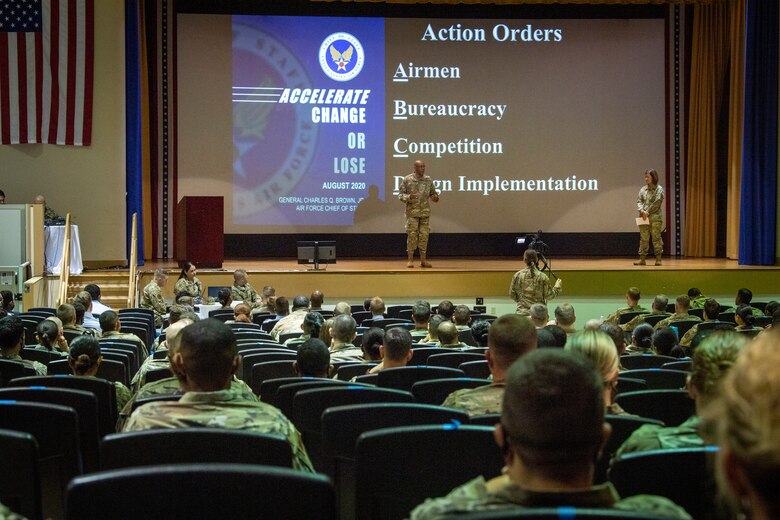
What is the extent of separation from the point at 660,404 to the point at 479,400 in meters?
0.68

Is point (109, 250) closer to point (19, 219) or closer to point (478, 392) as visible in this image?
point (19, 219)

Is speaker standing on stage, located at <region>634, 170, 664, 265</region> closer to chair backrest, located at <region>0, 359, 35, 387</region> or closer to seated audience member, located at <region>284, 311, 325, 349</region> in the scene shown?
seated audience member, located at <region>284, 311, 325, 349</region>

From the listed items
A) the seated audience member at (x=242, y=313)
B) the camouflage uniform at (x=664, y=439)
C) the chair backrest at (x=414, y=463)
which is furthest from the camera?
the seated audience member at (x=242, y=313)

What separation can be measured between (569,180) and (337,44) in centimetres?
425

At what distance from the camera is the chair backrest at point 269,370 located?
473cm

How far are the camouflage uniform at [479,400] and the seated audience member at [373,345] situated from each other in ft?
6.80

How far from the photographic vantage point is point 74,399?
3223mm

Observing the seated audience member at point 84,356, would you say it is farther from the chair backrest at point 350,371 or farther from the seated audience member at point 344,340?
the seated audience member at point 344,340

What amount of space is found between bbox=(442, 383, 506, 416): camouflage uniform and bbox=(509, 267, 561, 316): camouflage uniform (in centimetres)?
718

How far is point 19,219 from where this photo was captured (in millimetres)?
11773

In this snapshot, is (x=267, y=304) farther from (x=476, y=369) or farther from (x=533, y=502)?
(x=533, y=502)

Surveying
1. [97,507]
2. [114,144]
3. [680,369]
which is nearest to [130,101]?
[114,144]

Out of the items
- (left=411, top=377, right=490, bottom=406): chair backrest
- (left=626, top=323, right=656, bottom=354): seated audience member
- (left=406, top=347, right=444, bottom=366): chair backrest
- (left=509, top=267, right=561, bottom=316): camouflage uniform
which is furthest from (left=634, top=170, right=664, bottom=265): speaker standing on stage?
(left=411, top=377, right=490, bottom=406): chair backrest

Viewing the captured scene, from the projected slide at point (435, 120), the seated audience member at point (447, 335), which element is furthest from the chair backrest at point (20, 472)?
the projected slide at point (435, 120)
